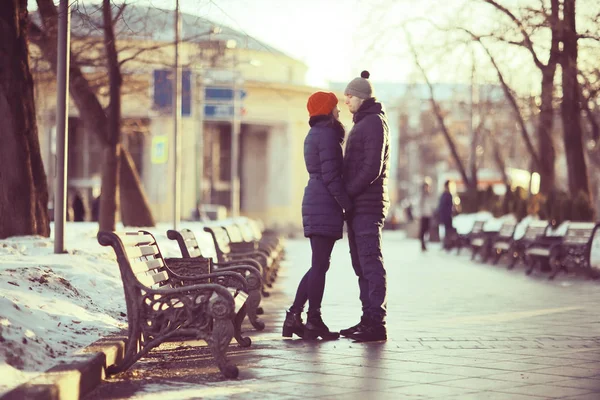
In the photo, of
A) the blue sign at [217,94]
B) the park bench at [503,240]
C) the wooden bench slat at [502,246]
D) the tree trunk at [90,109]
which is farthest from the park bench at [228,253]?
the blue sign at [217,94]

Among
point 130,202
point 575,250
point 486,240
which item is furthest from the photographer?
point 130,202

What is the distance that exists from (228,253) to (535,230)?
9698 mm

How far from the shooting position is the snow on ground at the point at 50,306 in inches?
281

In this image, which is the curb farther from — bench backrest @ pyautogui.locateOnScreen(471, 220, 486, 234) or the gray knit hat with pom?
bench backrest @ pyautogui.locateOnScreen(471, 220, 486, 234)

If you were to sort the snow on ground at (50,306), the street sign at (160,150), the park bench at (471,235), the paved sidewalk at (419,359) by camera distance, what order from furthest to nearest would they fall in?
Answer: the park bench at (471,235) → the street sign at (160,150) → the paved sidewalk at (419,359) → the snow on ground at (50,306)

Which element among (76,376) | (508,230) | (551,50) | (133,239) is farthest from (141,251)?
(508,230)

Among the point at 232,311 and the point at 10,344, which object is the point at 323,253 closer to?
the point at 232,311

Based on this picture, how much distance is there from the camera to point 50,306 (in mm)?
9031

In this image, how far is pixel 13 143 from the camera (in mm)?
15422

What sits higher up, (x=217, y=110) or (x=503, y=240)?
(x=217, y=110)

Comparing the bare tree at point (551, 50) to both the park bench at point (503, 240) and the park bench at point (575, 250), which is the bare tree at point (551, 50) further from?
the park bench at point (575, 250)

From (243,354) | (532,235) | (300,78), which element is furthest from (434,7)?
(300,78)

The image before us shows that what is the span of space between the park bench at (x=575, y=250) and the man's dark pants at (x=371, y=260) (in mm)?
10142

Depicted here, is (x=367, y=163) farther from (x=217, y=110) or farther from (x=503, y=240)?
(x=217, y=110)
